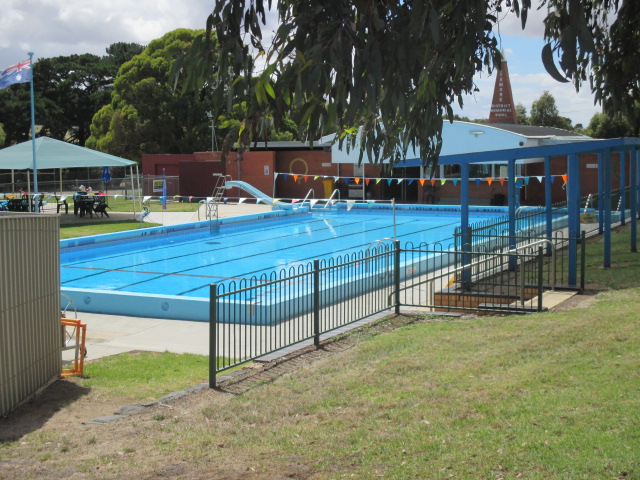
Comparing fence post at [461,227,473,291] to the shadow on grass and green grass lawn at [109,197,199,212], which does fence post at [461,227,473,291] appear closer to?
the shadow on grass

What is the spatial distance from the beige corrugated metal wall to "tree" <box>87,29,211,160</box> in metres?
46.3

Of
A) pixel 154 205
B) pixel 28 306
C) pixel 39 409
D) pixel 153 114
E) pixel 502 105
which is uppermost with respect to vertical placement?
pixel 153 114

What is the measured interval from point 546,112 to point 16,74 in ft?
140

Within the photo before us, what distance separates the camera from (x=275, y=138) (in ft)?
174

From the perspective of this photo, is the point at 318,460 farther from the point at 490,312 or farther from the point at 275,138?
the point at 275,138

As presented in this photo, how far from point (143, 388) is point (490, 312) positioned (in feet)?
18.7

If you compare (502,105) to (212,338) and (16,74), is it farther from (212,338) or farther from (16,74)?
(212,338)

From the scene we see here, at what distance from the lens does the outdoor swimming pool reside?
1404 cm

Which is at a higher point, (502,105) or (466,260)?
(502,105)

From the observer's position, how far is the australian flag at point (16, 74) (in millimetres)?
24031

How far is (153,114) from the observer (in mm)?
54969

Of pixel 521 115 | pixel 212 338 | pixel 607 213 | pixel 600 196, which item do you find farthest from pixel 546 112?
pixel 212 338

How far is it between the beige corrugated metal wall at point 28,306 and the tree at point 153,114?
46301 millimetres

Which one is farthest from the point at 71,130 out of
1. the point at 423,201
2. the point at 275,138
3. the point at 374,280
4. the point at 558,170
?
the point at 374,280
